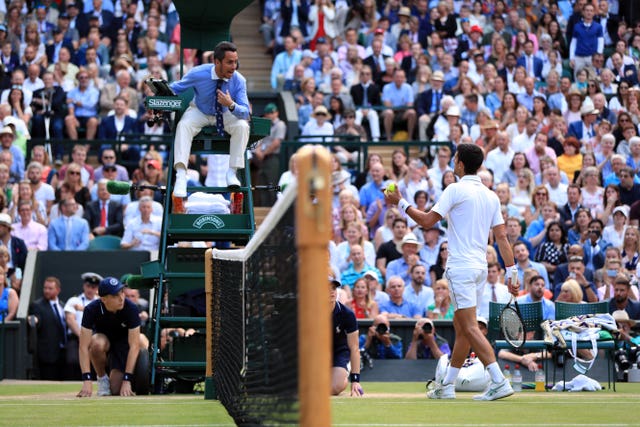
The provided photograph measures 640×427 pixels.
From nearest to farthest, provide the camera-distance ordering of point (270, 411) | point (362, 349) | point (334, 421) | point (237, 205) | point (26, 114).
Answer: point (270, 411) < point (334, 421) < point (237, 205) < point (362, 349) < point (26, 114)

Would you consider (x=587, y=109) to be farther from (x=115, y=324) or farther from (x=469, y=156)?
(x=469, y=156)

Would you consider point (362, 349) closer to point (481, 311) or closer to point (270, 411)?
point (481, 311)

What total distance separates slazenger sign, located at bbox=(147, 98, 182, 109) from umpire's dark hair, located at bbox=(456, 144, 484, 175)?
11.1 feet

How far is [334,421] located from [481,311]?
898cm

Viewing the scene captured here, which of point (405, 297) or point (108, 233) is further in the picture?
point (108, 233)

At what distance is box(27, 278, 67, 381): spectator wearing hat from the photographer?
1753 cm

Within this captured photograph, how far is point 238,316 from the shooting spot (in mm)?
9141

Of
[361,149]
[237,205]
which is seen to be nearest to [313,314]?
[237,205]

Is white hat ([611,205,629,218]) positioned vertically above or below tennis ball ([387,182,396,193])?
above

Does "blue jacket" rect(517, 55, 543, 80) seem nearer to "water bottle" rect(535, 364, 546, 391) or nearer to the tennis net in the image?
"water bottle" rect(535, 364, 546, 391)

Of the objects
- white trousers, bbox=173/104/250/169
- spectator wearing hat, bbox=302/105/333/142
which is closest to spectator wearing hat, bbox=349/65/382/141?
spectator wearing hat, bbox=302/105/333/142

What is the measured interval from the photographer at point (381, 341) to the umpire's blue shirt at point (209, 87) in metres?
4.57

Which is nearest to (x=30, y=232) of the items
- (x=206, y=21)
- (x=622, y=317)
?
(x=206, y=21)

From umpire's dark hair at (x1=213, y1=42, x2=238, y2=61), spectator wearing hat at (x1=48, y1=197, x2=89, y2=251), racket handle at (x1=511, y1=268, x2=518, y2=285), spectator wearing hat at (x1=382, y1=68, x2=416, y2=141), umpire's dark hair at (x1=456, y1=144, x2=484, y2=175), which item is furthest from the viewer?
spectator wearing hat at (x1=382, y1=68, x2=416, y2=141)
